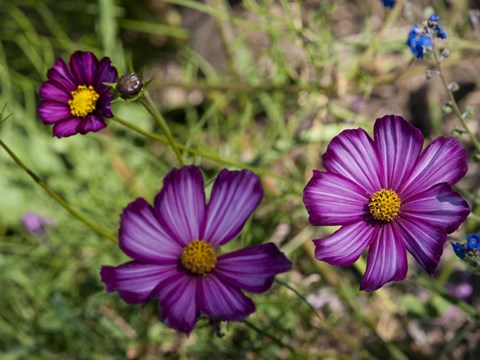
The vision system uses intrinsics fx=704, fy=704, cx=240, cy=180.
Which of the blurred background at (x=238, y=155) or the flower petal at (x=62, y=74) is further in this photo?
the blurred background at (x=238, y=155)

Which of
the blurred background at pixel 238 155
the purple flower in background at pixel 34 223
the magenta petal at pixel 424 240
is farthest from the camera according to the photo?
the purple flower in background at pixel 34 223

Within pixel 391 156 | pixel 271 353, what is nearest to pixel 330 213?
pixel 391 156

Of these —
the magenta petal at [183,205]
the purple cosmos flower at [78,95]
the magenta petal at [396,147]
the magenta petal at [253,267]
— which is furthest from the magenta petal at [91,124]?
the magenta petal at [396,147]

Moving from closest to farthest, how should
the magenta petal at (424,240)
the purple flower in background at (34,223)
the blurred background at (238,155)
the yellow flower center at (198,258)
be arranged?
the magenta petal at (424,240) < the yellow flower center at (198,258) < the blurred background at (238,155) < the purple flower in background at (34,223)

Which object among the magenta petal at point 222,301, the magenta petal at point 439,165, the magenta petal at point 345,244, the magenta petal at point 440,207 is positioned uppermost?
the magenta petal at point 439,165

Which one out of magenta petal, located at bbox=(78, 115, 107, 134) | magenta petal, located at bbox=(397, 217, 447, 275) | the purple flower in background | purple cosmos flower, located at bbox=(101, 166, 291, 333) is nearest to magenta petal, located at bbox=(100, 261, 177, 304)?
purple cosmos flower, located at bbox=(101, 166, 291, 333)

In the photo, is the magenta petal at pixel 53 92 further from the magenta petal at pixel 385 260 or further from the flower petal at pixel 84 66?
the magenta petal at pixel 385 260

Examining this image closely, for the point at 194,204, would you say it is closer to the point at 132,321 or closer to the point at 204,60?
the point at 132,321

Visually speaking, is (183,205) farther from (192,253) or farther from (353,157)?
(353,157)
